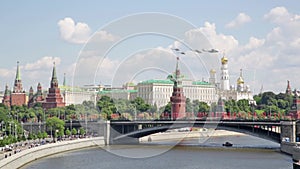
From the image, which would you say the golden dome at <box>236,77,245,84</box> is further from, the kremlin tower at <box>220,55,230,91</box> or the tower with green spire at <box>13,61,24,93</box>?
the tower with green spire at <box>13,61,24,93</box>

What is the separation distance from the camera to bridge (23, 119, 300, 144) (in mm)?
56475

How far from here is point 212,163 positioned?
45469mm

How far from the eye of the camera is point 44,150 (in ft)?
169

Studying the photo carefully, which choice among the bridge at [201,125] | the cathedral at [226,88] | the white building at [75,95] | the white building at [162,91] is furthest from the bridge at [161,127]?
the cathedral at [226,88]

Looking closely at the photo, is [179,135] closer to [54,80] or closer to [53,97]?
[53,97]

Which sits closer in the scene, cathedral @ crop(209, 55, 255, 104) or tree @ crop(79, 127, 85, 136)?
tree @ crop(79, 127, 85, 136)

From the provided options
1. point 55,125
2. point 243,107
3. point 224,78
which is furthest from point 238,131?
point 224,78

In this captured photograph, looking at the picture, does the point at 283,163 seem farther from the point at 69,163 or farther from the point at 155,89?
the point at 155,89

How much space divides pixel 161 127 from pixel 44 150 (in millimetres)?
17600

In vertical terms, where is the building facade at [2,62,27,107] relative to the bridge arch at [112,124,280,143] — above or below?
above

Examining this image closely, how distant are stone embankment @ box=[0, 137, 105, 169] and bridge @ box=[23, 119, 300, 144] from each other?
3.00m

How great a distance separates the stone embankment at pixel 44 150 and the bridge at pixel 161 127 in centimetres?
300

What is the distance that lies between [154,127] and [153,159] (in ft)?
54.1

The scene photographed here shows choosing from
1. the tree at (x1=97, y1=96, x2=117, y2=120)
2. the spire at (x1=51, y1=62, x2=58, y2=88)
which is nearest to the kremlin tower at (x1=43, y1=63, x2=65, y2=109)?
the spire at (x1=51, y1=62, x2=58, y2=88)
